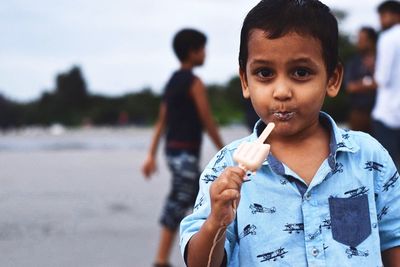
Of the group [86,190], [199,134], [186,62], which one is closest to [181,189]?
[199,134]

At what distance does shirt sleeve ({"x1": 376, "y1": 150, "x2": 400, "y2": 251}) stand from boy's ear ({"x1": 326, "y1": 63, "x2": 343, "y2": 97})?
0.24 meters

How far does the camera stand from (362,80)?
7.82 meters

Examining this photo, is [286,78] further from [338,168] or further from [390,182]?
[390,182]

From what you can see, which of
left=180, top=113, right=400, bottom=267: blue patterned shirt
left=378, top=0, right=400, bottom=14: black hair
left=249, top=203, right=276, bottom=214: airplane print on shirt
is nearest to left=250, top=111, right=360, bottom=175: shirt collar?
left=180, top=113, right=400, bottom=267: blue patterned shirt

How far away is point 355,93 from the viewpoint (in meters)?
7.85

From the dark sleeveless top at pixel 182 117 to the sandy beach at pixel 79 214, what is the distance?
83 centimetres

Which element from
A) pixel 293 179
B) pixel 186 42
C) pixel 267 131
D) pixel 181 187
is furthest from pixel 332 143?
pixel 186 42

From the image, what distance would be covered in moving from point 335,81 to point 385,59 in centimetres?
406

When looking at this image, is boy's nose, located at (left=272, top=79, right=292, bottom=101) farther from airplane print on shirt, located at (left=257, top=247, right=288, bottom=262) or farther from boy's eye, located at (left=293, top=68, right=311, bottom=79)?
airplane print on shirt, located at (left=257, top=247, right=288, bottom=262)

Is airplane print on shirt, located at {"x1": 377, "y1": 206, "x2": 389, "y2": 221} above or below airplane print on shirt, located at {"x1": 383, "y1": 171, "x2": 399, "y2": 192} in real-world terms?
below

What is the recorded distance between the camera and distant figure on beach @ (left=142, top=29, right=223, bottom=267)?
5.41m

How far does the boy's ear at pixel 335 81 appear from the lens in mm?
2316

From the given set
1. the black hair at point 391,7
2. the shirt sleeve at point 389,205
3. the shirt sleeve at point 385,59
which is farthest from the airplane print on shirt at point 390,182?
the black hair at point 391,7

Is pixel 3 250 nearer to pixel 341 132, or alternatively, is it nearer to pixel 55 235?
pixel 55 235
